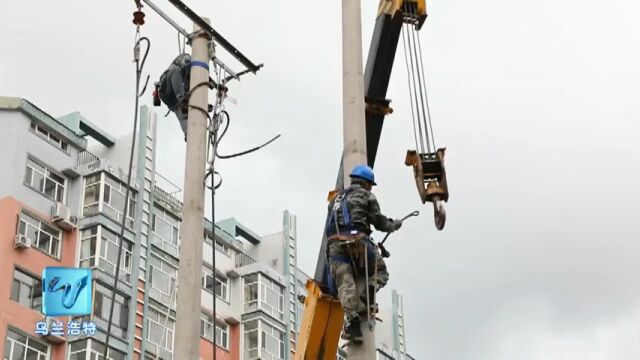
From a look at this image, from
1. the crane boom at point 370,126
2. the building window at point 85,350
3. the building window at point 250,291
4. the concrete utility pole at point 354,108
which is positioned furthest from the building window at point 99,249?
the concrete utility pole at point 354,108

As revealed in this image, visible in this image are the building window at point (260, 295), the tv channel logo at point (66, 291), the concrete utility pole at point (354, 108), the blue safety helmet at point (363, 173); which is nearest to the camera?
the concrete utility pole at point (354, 108)

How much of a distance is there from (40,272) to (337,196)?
30069 mm

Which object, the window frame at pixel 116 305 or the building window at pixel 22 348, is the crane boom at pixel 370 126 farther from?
the window frame at pixel 116 305

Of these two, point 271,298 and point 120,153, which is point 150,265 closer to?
point 120,153

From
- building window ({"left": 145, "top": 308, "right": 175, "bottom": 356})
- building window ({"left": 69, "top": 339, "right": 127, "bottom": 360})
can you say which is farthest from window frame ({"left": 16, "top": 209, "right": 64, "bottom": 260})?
building window ({"left": 145, "top": 308, "right": 175, "bottom": 356})

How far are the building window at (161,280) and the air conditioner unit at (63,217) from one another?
11.9 feet

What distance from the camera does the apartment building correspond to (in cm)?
3894

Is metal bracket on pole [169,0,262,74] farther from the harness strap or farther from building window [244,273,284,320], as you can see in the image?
building window [244,273,284,320]

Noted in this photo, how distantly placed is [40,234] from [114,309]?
3.81 m

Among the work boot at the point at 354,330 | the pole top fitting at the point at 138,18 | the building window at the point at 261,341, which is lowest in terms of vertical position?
the work boot at the point at 354,330

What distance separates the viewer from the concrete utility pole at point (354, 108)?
10.2 m

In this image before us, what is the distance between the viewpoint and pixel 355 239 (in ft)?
36.4

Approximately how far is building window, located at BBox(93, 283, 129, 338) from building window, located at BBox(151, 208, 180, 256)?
125 inches

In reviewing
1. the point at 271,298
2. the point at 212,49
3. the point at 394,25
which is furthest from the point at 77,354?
the point at 212,49
